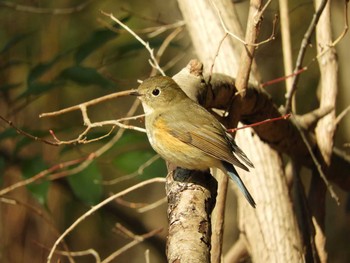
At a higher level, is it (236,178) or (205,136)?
(205,136)

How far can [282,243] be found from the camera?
3170 mm

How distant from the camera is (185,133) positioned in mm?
2779

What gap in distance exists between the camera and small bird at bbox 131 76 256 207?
255 cm

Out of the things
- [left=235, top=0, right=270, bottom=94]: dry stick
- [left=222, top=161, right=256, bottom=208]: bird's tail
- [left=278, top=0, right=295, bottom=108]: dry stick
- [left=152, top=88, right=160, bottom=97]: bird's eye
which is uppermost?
[left=278, top=0, right=295, bottom=108]: dry stick

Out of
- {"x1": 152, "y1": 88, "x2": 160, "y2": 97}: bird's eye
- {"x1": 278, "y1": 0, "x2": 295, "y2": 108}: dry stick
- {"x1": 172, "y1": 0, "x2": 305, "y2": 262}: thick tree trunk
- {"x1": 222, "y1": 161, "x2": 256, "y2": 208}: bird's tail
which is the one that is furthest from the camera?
{"x1": 278, "y1": 0, "x2": 295, "y2": 108}: dry stick

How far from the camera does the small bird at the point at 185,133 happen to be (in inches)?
100

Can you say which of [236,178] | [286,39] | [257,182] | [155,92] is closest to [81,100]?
[286,39]

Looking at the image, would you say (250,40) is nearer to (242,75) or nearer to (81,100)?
(242,75)

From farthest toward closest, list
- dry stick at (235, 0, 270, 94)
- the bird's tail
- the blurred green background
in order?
the blurred green background
the bird's tail
dry stick at (235, 0, 270, 94)

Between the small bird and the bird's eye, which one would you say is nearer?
the small bird

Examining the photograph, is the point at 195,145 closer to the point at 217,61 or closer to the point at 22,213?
the point at 217,61

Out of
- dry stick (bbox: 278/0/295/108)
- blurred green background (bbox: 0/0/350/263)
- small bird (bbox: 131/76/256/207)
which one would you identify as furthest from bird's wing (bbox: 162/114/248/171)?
blurred green background (bbox: 0/0/350/263)

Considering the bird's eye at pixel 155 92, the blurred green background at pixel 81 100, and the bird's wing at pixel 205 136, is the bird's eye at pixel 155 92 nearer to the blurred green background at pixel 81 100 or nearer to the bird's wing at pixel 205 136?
the bird's wing at pixel 205 136

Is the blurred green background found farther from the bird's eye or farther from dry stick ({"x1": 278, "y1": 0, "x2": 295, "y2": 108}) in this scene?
the bird's eye
